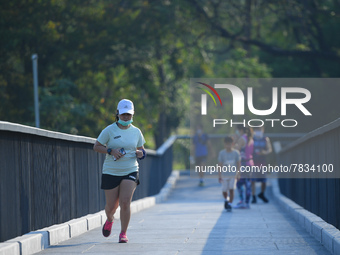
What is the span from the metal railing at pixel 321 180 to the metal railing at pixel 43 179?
347 cm

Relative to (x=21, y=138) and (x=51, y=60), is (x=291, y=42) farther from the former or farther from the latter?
(x=21, y=138)

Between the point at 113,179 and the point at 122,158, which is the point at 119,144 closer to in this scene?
the point at 122,158

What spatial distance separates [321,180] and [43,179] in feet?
12.9

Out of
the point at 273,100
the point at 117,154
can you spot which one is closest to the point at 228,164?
the point at 117,154

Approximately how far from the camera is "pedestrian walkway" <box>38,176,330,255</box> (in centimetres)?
796

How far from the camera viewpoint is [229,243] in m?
8.58

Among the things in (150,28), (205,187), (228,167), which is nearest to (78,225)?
(228,167)

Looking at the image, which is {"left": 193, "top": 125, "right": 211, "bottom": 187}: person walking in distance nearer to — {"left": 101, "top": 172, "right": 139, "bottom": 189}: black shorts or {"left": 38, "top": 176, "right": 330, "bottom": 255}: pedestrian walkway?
{"left": 38, "top": 176, "right": 330, "bottom": 255}: pedestrian walkway

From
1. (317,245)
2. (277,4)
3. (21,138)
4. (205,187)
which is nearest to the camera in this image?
(21,138)

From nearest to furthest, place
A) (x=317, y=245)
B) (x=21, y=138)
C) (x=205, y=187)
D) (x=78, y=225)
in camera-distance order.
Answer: (x=21, y=138) → (x=317, y=245) → (x=78, y=225) → (x=205, y=187)

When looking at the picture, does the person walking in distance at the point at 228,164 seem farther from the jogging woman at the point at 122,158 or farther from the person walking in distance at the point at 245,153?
the jogging woman at the point at 122,158

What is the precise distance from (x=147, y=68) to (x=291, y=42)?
9.40 meters

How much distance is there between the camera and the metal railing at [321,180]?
27.6 feet

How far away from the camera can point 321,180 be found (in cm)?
997
